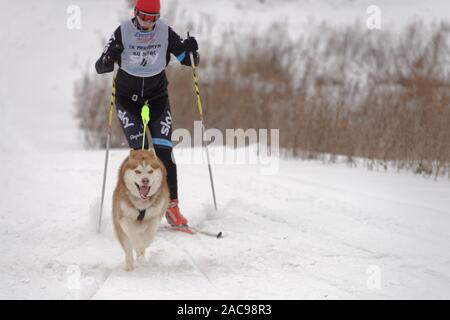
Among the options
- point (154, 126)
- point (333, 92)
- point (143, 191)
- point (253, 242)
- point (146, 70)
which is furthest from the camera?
point (333, 92)

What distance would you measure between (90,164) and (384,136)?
4582 millimetres

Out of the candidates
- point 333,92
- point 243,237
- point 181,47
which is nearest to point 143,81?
point 181,47

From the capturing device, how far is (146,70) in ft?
15.7

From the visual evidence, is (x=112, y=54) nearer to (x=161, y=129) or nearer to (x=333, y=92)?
(x=161, y=129)

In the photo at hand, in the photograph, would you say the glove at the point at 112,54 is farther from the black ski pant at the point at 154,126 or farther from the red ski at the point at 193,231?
the red ski at the point at 193,231

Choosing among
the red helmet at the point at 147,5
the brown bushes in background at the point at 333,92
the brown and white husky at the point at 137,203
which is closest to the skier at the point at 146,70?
the red helmet at the point at 147,5

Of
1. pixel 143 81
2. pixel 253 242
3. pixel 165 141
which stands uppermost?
pixel 143 81

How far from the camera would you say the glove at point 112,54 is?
4.52 metres

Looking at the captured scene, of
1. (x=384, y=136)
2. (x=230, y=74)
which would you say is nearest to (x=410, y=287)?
(x=384, y=136)

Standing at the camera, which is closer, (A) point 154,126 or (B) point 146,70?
(B) point 146,70

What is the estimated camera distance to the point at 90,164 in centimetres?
873

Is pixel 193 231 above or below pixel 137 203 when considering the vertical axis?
below

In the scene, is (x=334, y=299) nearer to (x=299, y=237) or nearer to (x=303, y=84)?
(x=299, y=237)

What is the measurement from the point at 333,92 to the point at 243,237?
10.4m
